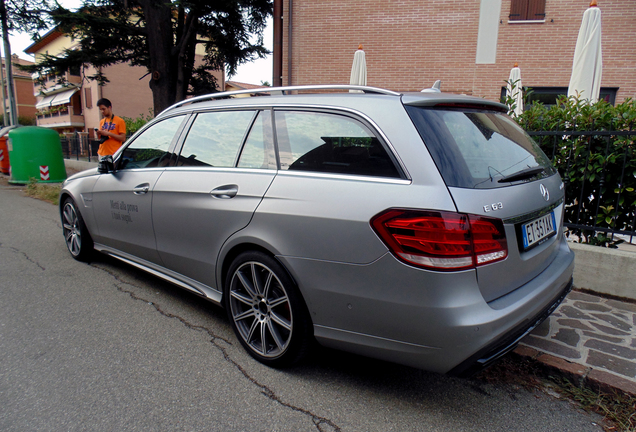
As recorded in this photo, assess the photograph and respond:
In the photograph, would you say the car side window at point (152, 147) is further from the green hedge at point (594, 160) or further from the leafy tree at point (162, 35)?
the leafy tree at point (162, 35)

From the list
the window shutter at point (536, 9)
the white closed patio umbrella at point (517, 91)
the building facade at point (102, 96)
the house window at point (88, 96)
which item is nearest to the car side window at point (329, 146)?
the white closed patio umbrella at point (517, 91)

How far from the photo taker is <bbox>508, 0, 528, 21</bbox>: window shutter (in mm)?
12008

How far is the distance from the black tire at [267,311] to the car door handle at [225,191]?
40cm


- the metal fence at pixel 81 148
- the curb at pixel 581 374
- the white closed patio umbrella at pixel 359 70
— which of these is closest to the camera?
the curb at pixel 581 374

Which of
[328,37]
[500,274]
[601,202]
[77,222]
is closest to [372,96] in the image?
[500,274]

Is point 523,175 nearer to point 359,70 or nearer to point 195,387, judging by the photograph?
point 195,387

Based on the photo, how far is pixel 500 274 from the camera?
6.69ft

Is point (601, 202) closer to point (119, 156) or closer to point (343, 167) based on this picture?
point (343, 167)

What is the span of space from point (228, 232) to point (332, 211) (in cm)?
85

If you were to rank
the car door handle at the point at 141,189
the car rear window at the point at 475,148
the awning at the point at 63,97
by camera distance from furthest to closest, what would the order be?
the awning at the point at 63,97, the car door handle at the point at 141,189, the car rear window at the point at 475,148

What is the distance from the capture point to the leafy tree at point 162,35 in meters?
12.7

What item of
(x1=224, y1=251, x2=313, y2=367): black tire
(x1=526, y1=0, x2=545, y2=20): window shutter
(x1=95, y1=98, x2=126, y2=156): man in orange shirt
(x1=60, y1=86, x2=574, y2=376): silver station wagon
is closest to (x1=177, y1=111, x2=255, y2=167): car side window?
(x1=60, y1=86, x2=574, y2=376): silver station wagon

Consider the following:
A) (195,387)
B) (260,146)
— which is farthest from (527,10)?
(195,387)

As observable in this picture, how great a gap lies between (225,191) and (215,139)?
553mm
